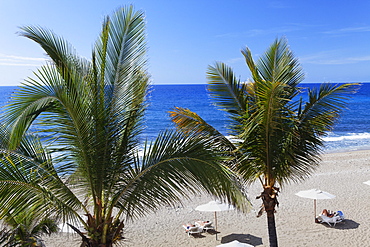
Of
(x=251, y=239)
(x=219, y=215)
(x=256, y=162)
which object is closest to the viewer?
(x=256, y=162)

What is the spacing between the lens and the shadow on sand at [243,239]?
10.9 meters

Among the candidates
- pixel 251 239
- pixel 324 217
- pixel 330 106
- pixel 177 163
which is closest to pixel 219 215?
pixel 251 239

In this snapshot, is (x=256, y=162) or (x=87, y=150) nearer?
(x=87, y=150)

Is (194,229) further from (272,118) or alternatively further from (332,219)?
(272,118)

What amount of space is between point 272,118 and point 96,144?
348 centimetres

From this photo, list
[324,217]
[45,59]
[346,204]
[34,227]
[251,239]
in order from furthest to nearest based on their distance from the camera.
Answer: [346,204]
[324,217]
[251,239]
[34,227]
[45,59]

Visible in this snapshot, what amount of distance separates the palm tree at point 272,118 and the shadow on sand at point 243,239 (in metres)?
3.37

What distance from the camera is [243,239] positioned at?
36.3ft

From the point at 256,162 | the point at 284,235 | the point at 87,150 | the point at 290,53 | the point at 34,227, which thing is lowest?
the point at 284,235

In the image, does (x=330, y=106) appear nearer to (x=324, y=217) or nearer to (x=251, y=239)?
(x=251, y=239)

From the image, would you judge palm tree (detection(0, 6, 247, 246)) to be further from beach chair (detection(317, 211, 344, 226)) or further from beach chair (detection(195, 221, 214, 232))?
beach chair (detection(317, 211, 344, 226))

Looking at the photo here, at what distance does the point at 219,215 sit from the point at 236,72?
743cm

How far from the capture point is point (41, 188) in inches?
173

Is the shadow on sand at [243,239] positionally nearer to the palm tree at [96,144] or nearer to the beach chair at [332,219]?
the beach chair at [332,219]
